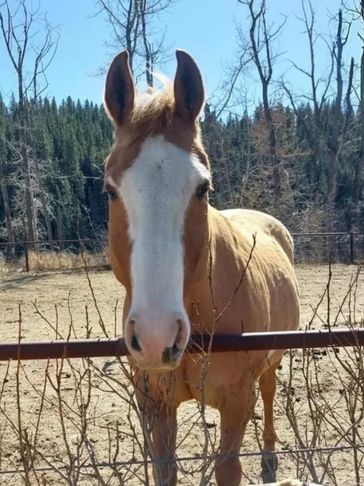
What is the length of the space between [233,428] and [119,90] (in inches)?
67.5

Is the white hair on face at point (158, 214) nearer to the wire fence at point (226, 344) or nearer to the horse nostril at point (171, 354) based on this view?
the horse nostril at point (171, 354)

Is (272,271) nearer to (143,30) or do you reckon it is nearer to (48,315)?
(48,315)

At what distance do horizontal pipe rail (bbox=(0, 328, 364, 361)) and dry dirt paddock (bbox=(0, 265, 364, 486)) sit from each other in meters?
0.07

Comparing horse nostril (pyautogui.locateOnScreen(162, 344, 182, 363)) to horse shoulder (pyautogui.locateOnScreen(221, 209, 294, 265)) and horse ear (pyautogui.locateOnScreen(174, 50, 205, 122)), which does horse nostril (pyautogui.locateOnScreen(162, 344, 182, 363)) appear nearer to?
horse ear (pyautogui.locateOnScreen(174, 50, 205, 122))

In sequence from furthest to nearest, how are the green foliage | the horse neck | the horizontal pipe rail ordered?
the green foliage → the horse neck → the horizontal pipe rail

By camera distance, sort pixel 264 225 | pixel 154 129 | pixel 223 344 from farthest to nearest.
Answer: pixel 264 225
pixel 154 129
pixel 223 344

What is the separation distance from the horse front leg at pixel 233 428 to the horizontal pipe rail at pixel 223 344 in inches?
20.5

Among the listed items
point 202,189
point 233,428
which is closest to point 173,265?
point 202,189

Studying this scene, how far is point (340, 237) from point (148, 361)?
18636mm

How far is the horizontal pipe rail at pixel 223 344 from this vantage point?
208 cm

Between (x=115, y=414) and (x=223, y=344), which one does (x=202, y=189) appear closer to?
(x=223, y=344)

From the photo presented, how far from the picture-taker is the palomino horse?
70.7 inches

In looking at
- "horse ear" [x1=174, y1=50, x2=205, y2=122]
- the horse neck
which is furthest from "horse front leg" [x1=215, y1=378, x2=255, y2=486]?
"horse ear" [x1=174, y1=50, x2=205, y2=122]

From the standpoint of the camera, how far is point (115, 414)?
452 cm
